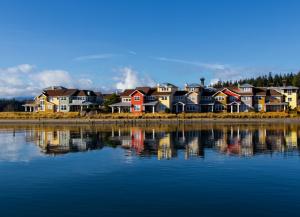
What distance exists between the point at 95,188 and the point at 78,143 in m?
21.9

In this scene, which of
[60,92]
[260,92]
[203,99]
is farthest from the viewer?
[60,92]

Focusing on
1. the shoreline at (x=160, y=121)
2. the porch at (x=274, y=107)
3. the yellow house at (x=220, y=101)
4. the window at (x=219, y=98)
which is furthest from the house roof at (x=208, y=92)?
the shoreline at (x=160, y=121)

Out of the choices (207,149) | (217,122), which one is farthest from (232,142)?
(217,122)

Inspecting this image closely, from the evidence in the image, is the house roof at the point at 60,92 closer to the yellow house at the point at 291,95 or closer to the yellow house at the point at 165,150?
the yellow house at the point at 291,95

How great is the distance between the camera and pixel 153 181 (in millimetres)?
19281

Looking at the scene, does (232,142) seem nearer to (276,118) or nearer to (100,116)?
(276,118)

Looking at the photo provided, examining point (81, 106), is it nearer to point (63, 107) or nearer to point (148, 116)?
point (63, 107)

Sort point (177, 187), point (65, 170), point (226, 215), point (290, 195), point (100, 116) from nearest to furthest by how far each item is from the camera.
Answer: point (226, 215) < point (290, 195) < point (177, 187) < point (65, 170) < point (100, 116)

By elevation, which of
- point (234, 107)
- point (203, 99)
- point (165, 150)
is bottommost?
point (165, 150)

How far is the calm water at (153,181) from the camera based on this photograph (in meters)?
14.6

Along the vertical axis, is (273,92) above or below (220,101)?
above

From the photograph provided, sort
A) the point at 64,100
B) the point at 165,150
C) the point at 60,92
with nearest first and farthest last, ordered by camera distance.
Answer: the point at 165,150, the point at 64,100, the point at 60,92

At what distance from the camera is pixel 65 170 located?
22891 mm

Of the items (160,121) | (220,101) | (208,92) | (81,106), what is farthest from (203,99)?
(81,106)
